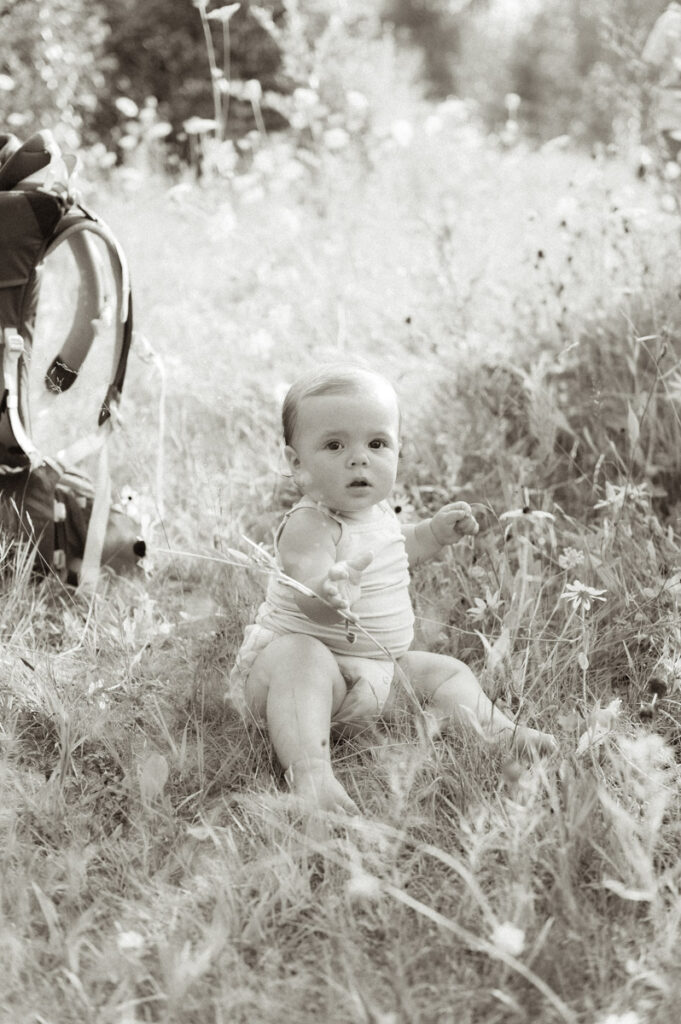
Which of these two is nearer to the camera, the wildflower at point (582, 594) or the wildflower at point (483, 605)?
the wildflower at point (582, 594)

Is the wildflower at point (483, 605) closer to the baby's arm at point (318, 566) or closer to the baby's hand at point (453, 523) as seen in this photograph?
the baby's hand at point (453, 523)

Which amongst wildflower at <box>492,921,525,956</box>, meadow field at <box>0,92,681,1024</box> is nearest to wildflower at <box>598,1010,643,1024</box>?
meadow field at <box>0,92,681,1024</box>

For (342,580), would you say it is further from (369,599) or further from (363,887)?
(363,887)

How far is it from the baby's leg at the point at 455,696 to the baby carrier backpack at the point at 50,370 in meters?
0.85

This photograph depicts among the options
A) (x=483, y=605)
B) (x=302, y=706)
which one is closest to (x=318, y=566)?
(x=302, y=706)

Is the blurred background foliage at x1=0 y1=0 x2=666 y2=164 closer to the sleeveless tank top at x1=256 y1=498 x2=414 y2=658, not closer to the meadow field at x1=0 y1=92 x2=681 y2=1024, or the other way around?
the meadow field at x1=0 y1=92 x2=681 y2=1024

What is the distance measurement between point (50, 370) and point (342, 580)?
1.34 meters

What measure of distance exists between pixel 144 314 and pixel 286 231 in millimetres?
749

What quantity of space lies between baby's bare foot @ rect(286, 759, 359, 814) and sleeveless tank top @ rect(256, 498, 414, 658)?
1.01 ft

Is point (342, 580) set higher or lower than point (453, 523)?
higher

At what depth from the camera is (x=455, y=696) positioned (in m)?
2.13

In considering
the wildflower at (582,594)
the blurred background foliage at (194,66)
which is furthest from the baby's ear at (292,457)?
the blurred background foliage at (194,66)

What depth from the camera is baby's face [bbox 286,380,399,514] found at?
212cm

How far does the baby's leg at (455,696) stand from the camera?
201 centimetres
